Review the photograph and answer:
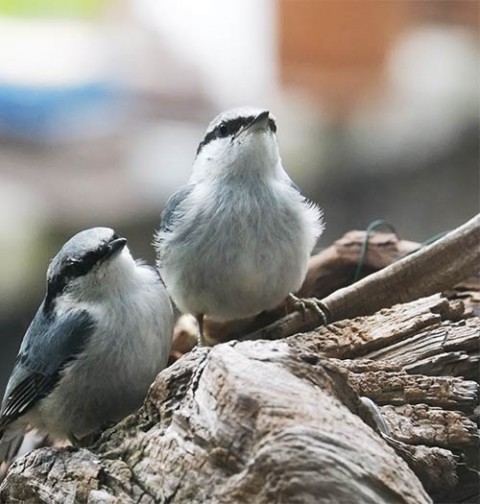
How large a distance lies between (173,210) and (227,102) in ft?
5.21

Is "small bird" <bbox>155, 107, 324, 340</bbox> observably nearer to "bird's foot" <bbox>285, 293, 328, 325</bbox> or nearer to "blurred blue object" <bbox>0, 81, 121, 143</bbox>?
"bird's foot" <bbox>285, 293, 328, 325</bbox>

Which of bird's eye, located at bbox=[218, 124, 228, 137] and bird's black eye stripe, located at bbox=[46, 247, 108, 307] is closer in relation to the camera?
bird's black eye stripe, located at bbox=[46, 247, 108, 307]

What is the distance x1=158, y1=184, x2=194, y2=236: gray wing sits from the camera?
1.84 m

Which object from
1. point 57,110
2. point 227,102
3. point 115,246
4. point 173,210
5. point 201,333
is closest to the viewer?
point 115,246

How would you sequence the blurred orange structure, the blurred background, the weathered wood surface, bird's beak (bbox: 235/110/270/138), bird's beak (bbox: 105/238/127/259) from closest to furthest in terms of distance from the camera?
the weathered wood surface < bird's beak (bbox: 105/238/127/259) < bird's beak (bbox: 235/110/270/138) < the blurred background < the blurred orange structure

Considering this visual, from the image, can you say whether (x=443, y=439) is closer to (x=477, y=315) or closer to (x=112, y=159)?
(x=477, y=315)

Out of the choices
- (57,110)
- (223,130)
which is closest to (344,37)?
(57,110)

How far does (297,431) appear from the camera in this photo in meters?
1.15

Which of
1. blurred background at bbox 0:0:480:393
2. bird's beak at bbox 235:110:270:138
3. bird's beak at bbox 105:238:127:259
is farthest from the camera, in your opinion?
blurred background at bbox 0:0:480:393

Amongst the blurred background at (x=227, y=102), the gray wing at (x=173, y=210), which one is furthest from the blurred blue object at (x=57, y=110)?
the gray wing at (x=173, y=210)

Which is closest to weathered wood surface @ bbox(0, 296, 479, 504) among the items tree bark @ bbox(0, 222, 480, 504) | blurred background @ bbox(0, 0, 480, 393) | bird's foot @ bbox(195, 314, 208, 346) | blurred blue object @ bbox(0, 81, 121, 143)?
Result: tree bark @ bbox(0, 222, 480, 504)

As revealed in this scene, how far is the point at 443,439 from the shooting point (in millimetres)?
1444

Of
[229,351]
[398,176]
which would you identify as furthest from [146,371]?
[398,176]

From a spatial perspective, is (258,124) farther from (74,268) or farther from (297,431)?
(297,431)
